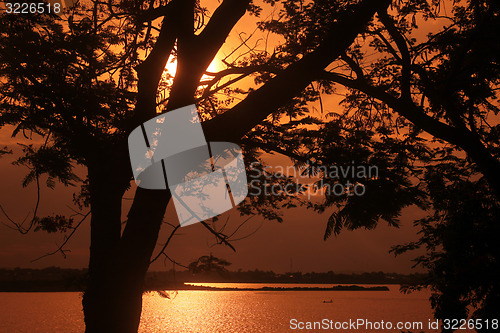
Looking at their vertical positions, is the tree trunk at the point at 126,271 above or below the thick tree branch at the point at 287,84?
below

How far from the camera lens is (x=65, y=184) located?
792 cm

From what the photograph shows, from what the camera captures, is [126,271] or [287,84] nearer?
[287,84]

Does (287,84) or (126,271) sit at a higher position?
(287,84)

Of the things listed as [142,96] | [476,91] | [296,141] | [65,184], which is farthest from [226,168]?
[476,91]

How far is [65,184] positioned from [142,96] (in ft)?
8.29

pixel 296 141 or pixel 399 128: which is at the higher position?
pixel 399 128

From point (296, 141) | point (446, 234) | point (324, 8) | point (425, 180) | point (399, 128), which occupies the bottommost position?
point (446, 234)

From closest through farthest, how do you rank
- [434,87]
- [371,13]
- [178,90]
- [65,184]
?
[371,13] → [178,90] → [434,87] → [65,184]

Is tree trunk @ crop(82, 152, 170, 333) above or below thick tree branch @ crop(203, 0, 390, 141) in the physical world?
below

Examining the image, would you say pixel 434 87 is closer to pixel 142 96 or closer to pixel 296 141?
pixel 296 141

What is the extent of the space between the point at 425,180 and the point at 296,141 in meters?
2.43

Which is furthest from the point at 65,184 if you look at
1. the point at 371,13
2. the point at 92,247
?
the point at 371,13

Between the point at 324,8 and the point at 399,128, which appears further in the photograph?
the point at 399,128

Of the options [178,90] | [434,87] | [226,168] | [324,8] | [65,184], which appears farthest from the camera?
[226,168]
